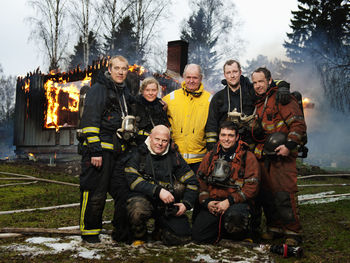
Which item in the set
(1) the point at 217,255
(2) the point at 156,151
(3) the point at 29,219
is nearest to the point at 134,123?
(2) the point at 156,151

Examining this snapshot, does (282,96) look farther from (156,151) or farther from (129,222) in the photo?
(129,222)

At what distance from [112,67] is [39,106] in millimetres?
13055

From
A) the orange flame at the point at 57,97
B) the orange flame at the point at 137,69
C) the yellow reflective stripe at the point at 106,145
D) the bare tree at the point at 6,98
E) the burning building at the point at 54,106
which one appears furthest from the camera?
the bare tree at the point at 6,98

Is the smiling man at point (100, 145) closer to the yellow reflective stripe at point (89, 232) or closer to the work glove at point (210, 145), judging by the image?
the yellow reflective stripe at point (89, 232)

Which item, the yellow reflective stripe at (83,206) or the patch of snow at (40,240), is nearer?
the patch of snow at (40,240)

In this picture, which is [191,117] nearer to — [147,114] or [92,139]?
[147,114]

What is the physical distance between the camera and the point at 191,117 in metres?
4.50

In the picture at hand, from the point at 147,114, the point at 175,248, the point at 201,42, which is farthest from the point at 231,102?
the point at 201,42

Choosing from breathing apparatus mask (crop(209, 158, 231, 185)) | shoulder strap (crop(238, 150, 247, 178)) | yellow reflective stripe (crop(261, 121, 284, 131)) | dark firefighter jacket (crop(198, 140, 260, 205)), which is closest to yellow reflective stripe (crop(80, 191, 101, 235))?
dark firefighter jacket (crop(198, 140, 260, 205))

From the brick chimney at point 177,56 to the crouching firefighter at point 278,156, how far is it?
1085 centimetres

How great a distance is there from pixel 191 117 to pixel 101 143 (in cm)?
132

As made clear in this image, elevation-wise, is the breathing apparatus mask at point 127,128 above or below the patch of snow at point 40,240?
above

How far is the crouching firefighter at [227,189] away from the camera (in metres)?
3.83

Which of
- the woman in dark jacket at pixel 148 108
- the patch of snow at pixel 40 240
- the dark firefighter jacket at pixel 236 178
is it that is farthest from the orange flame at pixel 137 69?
the patch of snow at pixel 40 240
